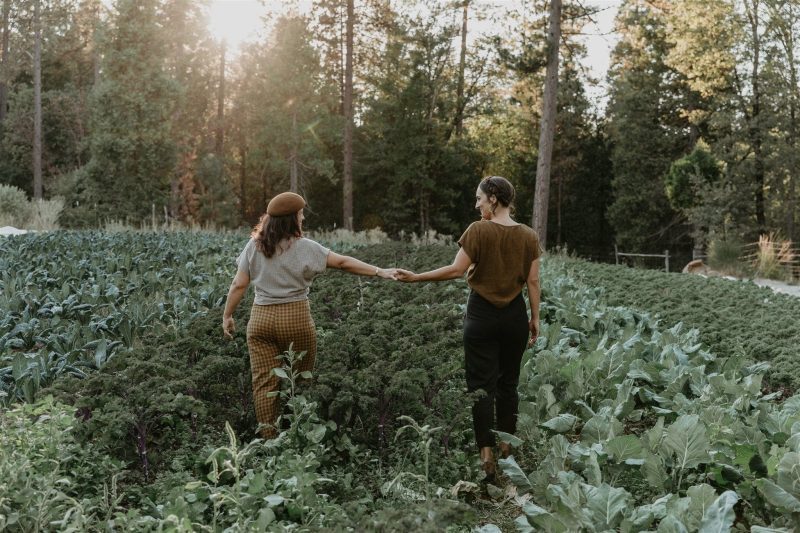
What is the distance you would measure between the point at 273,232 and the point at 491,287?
1.41 m

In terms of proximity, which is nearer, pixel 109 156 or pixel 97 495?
pixel 97 495

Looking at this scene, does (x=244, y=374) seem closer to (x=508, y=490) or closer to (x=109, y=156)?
(x=508, y=490)

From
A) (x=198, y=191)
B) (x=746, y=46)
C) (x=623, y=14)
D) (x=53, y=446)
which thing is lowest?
(x=53, y=446)

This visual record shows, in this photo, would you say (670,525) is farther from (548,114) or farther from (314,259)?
(548,114)

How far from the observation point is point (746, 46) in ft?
91.7

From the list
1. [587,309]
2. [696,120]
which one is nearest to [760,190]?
[696,120]

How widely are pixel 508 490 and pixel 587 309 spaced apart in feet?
14.6

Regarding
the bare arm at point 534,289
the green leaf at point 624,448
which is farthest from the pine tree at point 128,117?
the green leaf at point 624,448

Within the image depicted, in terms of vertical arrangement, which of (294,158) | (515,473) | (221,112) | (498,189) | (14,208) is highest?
(221,112)

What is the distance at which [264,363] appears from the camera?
187 inches

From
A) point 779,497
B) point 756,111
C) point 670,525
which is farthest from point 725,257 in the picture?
point 670,525

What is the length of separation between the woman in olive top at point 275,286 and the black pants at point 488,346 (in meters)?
1.04

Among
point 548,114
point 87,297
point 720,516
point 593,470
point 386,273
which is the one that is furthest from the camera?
point 548,114

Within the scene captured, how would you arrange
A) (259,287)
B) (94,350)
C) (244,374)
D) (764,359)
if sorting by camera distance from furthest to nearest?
1. (764,359)
2. (94,350)
3. (244,374)
4. (259,287)
